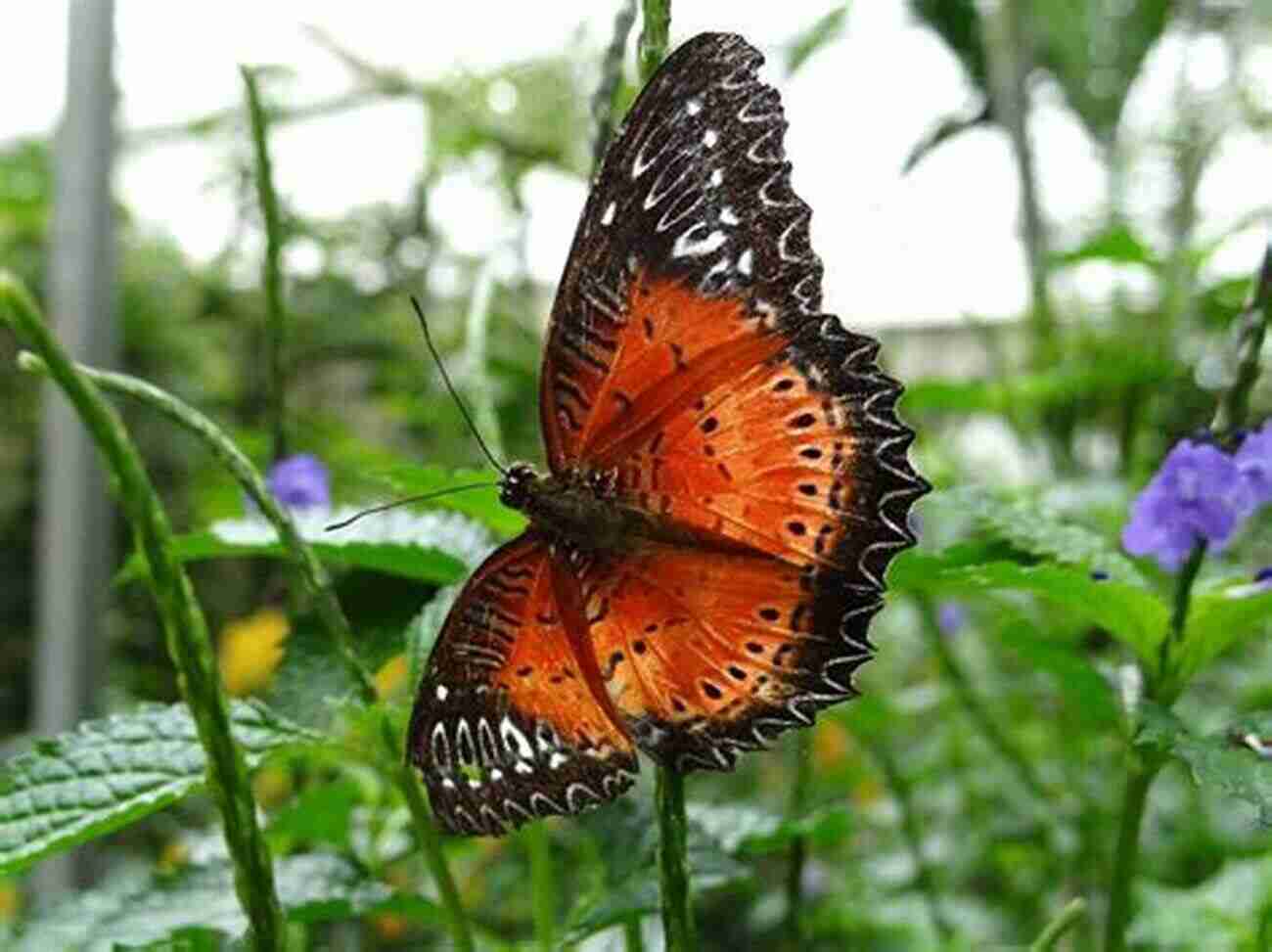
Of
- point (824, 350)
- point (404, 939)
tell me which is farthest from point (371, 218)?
point (824, 350)

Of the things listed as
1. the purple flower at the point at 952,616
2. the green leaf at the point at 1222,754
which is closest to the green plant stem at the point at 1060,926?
the green leaf at the point at 1222,754

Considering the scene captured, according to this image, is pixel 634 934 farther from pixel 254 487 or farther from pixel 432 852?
pixel 254 487

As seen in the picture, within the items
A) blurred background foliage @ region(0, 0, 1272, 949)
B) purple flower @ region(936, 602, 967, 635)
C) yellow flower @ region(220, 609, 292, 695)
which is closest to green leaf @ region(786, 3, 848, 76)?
blurred background foliage @ region(0, 0, 1272, 949)

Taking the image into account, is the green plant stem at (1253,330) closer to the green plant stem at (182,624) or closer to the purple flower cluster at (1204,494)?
the purple flower cluster at (1204,494)

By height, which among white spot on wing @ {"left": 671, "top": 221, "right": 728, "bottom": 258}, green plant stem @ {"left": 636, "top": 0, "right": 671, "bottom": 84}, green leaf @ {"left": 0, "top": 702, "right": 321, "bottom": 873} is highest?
green plant stem @ {"left": 636, "top": 0, "right": 671, "bottom": 84}

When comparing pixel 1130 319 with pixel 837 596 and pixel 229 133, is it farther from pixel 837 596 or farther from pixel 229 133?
pixel 229 133

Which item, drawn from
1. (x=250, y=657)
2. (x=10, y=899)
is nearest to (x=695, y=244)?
(x=250, y=657)

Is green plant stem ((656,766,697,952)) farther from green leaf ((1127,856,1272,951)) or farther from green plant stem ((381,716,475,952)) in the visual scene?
green leaf ((1127,856,1272,951))
